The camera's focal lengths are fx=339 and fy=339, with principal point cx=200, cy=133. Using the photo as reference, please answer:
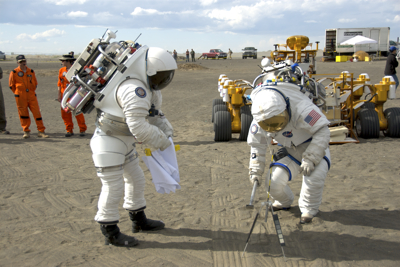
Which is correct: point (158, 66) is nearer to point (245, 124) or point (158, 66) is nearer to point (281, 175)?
point (281, 175)

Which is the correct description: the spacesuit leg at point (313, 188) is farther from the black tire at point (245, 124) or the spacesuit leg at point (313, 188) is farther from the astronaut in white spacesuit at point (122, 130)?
the black tire at point (245, 124)

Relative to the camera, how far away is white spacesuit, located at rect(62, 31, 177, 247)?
328cm

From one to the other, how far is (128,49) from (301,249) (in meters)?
2.67

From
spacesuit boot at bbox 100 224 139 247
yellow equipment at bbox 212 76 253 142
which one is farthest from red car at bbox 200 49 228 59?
spacesuit boot at bbox 100 224 139 247

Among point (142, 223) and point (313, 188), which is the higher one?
point (313, 188)

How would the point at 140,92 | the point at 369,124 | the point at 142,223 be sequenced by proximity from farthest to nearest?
the point at 369,124, the point at 142,223, the point at 140,92

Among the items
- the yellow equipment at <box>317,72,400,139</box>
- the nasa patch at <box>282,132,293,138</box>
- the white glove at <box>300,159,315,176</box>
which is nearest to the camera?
the white glove at <box>300,159,315,176</box>

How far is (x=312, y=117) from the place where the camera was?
138 inches

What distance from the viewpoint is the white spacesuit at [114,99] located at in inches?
129

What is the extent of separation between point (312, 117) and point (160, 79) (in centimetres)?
162

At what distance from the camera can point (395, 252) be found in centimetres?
330

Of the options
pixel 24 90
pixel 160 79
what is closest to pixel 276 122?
pixel 160 79

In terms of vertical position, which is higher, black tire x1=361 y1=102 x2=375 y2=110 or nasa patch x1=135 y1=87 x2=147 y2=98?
nasa patch x1=135 y1=87 x2=147 y2=98

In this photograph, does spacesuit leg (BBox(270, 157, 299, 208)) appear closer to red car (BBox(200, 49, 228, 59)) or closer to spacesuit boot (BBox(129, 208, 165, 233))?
spacesuit boot (BBox(129, 208, 165, 233))
